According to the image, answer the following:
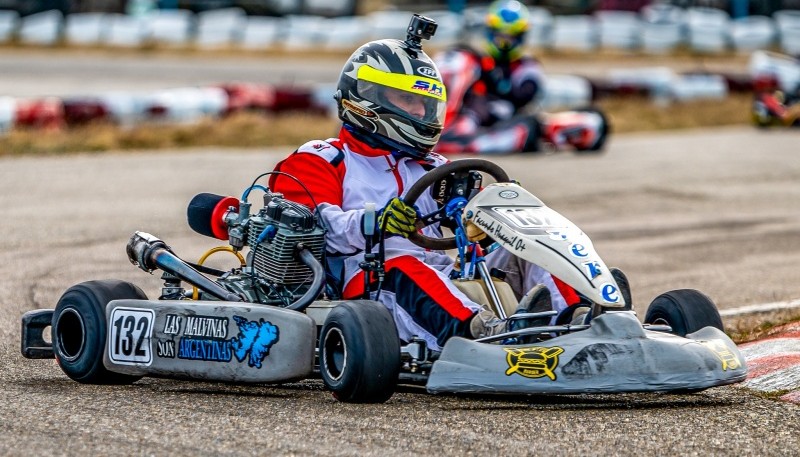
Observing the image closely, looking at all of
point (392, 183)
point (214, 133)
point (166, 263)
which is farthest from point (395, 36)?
point (166, 263)

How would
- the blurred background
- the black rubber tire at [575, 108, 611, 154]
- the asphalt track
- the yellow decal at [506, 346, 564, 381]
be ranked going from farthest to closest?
the blurred background, the black rubber tire at [575, 108, 611, 154], the yellow decal at [506, 346, 564, 381], the asphalt track

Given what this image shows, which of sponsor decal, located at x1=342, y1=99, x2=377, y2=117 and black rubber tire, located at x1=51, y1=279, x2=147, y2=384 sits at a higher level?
sponsor decal, located at x1=342, y1=99, x2=377, y2=117

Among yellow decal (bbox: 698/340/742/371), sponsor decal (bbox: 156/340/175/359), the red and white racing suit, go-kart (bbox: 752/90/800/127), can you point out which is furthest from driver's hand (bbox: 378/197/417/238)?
go-kart (bbox: 752/90/800/127)

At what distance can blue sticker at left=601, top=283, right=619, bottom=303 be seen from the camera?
4.69 meters

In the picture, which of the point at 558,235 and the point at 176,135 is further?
the point at 176,135

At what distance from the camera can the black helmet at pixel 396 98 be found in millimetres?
5527

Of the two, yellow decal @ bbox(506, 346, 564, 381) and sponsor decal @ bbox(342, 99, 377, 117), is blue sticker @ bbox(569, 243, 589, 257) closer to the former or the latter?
yellow decal @ bbox(506, 346, 564, 381)

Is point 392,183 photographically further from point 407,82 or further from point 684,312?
point 684,312

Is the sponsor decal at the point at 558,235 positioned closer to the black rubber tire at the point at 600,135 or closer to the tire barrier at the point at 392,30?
the black rubber tire at the point at 600,135

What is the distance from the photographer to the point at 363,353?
178 inches

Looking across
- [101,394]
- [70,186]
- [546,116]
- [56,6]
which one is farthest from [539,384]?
[56,6]

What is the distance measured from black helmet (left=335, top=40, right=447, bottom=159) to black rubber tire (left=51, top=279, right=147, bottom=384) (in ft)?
3.75

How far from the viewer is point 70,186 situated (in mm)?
11383

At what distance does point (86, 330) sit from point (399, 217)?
126cm
